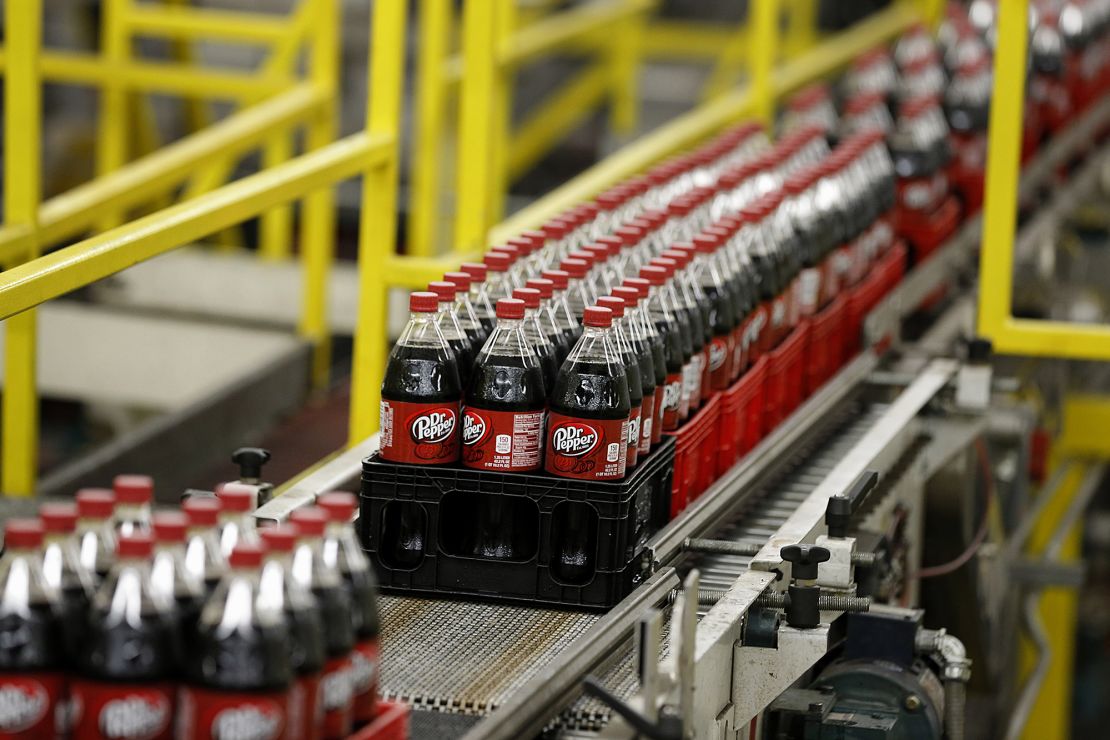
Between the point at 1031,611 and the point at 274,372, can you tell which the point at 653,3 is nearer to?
the point at 274,372

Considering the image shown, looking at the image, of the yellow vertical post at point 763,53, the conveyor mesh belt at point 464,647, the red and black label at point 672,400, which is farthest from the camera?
the yellow vertical post at point 763,53

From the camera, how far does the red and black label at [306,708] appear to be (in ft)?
7.26

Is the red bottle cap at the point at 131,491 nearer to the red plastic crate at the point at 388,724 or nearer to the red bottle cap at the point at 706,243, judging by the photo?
the red plastic crate at the point at 388,724

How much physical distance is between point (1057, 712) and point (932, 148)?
2.16 metres

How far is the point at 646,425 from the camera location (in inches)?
133

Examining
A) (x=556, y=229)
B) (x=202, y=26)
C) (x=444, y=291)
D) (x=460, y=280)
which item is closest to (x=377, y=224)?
(x=556, y=229)

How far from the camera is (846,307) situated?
16.0 ft

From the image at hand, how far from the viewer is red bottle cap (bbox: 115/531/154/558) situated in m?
2.14

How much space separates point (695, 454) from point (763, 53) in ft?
11.9

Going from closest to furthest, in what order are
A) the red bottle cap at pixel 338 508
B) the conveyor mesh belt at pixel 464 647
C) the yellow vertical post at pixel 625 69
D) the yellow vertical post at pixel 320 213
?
the red bottle cap at pixel 338 508
the conveyor mesh belt at pixel 464 647
the yellow vertical post at pixel 320 213
the yellow vertical post at pixel 625 69

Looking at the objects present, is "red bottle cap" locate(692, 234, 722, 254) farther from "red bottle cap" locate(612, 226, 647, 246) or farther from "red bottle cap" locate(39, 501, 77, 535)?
"red bottle cap" locate(39, 501, 77, 535)

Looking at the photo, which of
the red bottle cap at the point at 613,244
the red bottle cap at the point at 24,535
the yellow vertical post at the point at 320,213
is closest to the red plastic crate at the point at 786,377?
the red bottle cap at the point at 613,244

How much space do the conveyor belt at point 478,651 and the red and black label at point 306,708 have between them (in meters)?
0.50

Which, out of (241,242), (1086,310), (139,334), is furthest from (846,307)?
(241,242)
